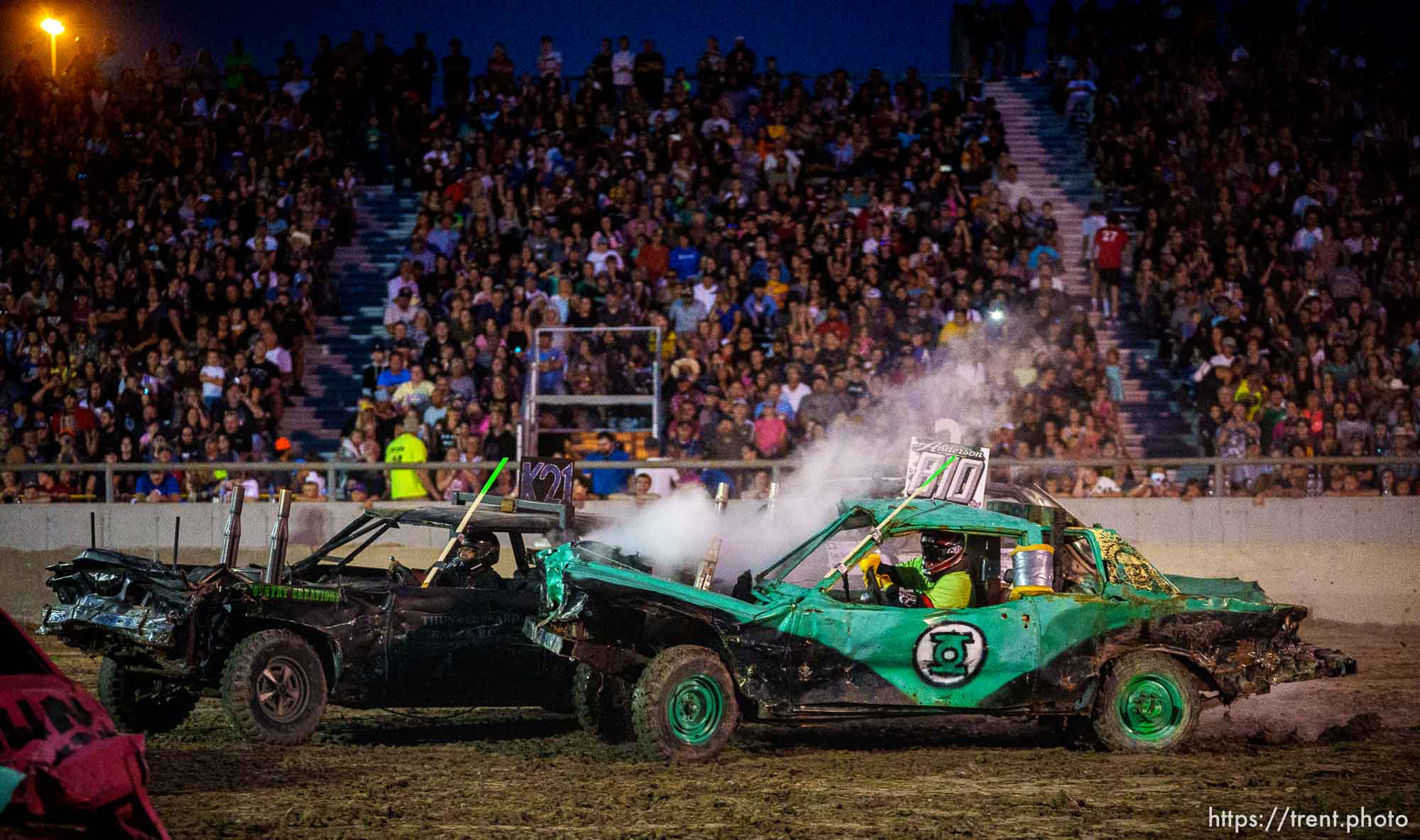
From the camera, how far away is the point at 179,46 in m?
22.2

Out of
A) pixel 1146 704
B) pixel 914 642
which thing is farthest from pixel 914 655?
pixel 1146 704

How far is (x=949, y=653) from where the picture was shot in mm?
8453

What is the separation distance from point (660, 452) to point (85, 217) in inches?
374

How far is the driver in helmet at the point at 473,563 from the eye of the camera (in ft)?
31.9

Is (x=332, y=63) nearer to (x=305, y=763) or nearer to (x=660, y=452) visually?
(x=660, y=452)

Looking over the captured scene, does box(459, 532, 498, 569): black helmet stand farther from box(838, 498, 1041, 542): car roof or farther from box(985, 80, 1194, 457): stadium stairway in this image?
box(985, 80, 1194, 457): stadium stairway

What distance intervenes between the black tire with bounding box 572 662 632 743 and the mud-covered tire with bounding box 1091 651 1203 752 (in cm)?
283

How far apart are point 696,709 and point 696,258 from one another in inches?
422

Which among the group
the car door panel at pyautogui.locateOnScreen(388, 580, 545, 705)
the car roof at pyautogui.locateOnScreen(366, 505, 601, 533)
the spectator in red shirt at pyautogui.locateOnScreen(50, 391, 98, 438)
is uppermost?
the spectator in red shirt at pyautogui.locateOnScreen(50, 391, 98, 438)

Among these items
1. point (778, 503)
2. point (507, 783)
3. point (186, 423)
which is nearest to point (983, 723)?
point (778, 503)

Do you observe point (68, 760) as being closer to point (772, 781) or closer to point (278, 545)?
point (772, 781)

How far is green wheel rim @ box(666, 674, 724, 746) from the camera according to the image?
26.9 feet

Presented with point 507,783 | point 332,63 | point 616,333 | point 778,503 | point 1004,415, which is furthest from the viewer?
point 332,63

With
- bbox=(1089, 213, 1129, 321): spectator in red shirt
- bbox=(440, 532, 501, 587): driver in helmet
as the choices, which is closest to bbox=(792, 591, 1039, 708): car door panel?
bbox=(440, 532, 501, 587): driver in helmet
